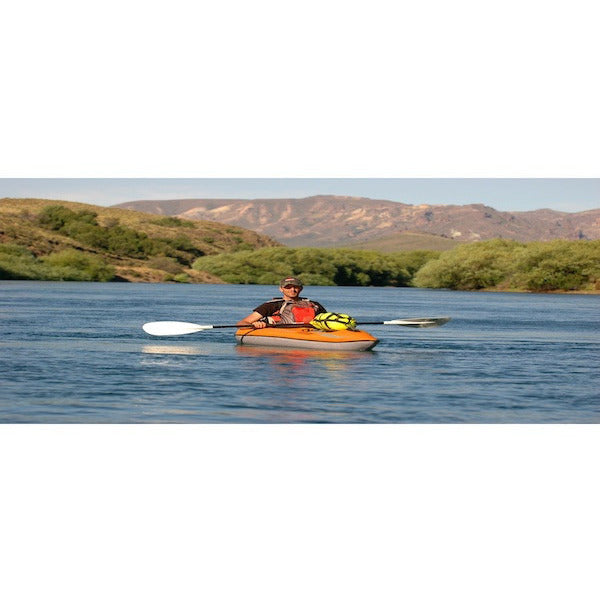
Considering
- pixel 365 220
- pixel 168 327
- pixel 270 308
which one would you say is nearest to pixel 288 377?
pixel 270 308

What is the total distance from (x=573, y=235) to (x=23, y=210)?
43.0 metres

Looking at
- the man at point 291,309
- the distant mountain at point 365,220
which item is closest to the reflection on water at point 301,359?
the man at point 291,309

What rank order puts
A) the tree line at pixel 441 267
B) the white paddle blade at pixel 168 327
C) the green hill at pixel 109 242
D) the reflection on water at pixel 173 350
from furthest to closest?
the green hill at pixel 109 242 < the tree line at pixel 441 267 < the reflection on water at pixel 173 350 < the white paddle blade at pixel 168 327

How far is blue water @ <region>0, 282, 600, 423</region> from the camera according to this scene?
13.7 metres

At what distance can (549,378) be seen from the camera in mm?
18219

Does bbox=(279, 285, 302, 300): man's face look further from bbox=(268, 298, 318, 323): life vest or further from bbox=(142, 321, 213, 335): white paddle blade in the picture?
bbox=(142, 321, 213, 335): white paddle blade

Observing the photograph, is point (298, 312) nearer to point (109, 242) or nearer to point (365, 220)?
point (365, 220)

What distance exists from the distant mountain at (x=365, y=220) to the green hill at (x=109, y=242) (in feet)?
25.7

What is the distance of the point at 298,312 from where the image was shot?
21.1 metres

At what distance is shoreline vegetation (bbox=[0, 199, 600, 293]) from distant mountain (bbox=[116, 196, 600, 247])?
90.3 inches

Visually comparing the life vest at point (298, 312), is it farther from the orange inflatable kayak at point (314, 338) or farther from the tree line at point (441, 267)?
the tree line at point (441, 267)

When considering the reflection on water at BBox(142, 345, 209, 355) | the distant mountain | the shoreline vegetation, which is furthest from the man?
the shoreline vegetation

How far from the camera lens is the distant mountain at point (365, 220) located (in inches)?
1738

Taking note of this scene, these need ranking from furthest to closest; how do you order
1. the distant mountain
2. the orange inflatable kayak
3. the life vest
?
the distant mountain, the life vest, the orange inflatable kayak
